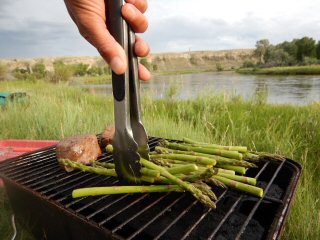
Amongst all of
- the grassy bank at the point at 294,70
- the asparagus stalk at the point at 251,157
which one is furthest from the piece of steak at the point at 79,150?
the grassy bank at the point at 294,70

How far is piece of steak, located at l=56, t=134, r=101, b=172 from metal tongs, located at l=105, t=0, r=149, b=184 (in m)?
0.72

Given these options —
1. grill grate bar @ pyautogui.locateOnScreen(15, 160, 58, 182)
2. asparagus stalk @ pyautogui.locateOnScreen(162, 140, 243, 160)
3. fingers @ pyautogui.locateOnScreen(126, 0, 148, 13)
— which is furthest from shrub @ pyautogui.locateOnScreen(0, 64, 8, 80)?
asparagus stalk @ pyautogui.locateOnScreen(162, 140, 243, 160)

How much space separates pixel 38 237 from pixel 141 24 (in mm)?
1995

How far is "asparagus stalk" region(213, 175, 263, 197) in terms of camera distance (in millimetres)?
1761

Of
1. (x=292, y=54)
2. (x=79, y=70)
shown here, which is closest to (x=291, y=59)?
(x=292, y=54)

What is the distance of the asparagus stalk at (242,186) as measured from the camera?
1.76 meters

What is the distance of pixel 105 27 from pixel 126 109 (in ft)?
1.68

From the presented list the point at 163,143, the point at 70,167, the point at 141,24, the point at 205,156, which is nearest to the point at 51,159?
the point at 70,167

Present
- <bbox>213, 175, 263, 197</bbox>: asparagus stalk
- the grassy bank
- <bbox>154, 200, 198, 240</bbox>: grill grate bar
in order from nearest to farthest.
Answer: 1. <bbox>154, 200, 198, 240</bbox>: grill grate bar
2. <bbox>213, 175, 263, 197</bbox>: asparagus stalk
3. the grassy bank

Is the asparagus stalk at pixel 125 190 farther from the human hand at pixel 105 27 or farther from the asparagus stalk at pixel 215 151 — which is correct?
the human hand at pixel 105 27

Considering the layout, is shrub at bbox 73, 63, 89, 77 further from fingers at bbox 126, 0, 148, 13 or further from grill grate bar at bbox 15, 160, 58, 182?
fingers at bbox 126, 0, 148, 13

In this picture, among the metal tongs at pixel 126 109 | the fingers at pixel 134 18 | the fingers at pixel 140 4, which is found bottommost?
the metal tongs at pixel 126 109

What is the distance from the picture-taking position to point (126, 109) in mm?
1608

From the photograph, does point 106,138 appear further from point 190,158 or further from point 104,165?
point 190,158
